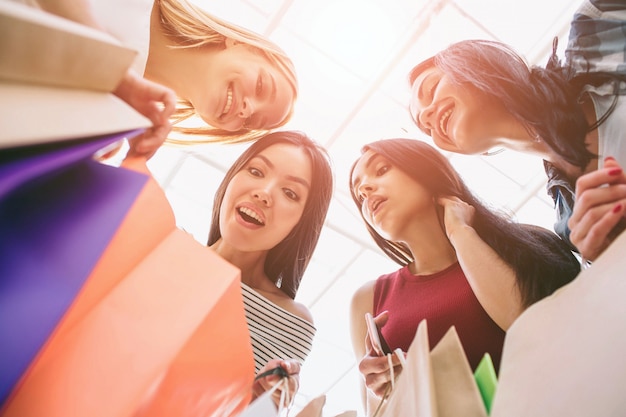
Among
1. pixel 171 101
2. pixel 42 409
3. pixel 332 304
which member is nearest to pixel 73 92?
pixel 171 101

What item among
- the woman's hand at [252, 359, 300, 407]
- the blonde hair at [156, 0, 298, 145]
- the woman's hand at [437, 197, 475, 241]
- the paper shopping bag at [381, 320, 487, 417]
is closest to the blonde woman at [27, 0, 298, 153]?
the blonde hair at [156, 0, 298, 145]

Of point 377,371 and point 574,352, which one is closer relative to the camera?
point 574,352

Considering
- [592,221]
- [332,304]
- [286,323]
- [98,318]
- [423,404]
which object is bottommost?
[332,304]

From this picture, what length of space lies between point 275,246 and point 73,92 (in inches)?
22.3

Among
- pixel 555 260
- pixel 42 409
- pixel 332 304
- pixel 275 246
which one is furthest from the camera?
pixel 332 304

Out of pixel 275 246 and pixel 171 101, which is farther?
pixel 275 246

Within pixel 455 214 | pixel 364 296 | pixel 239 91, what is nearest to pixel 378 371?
pixel 364 296

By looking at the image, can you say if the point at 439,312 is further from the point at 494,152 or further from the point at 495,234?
the point at 494,152

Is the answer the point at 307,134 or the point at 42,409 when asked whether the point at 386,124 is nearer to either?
the point at 307,134

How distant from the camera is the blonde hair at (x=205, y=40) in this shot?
0.93 meters

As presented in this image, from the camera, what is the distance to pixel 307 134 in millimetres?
1034

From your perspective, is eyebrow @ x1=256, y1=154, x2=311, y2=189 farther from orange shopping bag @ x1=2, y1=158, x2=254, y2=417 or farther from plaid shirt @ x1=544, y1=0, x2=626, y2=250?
plaid shirt @ x1=544, y1=0, x2=626, y2=250

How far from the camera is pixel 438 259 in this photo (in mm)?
903

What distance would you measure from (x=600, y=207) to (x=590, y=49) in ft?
1.15
